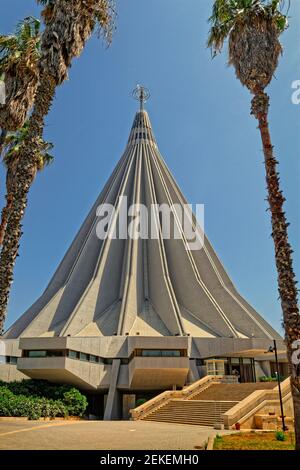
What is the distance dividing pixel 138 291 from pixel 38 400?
799 inches

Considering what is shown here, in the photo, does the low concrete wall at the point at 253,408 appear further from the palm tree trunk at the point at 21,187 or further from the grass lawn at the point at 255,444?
the palm tree trunk at the point at 21,187

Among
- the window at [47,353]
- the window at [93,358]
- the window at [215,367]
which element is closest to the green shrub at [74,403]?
the window at [47,353]

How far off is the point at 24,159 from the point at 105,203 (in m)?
38.9

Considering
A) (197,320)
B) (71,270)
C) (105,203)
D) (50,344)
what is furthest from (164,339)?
(105,203)

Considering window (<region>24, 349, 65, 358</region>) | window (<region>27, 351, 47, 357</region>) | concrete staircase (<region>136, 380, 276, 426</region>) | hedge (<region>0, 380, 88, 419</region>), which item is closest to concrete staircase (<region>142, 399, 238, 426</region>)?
concrete staircase (<region>136, 380, 276, 426</region>)

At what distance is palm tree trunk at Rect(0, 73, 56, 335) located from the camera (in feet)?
33.6

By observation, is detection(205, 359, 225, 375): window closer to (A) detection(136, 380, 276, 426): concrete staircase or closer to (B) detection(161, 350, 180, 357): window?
(A) detection(136, 380, 276, 426): concrete staircase

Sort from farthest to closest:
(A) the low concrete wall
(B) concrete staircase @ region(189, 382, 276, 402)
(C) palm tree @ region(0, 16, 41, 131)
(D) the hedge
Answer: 1. (B) concrete staircase @ region(189, 382, 276, 402)
2. (D) the hedge
3. (A) the low concrete wall
4. (C) palm tree @ region(0, 16, 41, 131)

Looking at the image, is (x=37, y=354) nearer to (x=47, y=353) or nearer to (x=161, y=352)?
(x=47, y=353)

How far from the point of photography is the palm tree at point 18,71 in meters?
13.9

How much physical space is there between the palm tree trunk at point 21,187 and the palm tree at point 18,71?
248 centimetres

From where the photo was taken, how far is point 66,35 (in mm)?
12438

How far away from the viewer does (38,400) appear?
2202 centimetres
